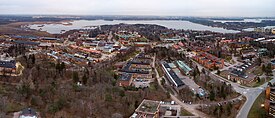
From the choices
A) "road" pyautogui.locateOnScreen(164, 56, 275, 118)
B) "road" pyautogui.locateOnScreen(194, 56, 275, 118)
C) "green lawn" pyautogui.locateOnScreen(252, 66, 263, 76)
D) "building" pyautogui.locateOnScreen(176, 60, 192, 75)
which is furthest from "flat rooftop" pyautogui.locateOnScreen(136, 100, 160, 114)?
"green lawn" pyautogui.locateOnScreen(252, 66, 263, 76)

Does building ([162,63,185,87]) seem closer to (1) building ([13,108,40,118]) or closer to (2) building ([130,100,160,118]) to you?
(2) building ([130,100,160,118])

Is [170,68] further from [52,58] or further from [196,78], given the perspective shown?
[52,58]

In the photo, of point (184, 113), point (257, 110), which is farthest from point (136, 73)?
point (257, 110)

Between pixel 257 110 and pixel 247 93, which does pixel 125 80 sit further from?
pixel 257 110

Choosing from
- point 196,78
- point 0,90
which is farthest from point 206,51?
point 0,90

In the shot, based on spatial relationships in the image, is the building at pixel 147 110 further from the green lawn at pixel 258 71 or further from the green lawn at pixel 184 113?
the green lawn at pixel 258 71
